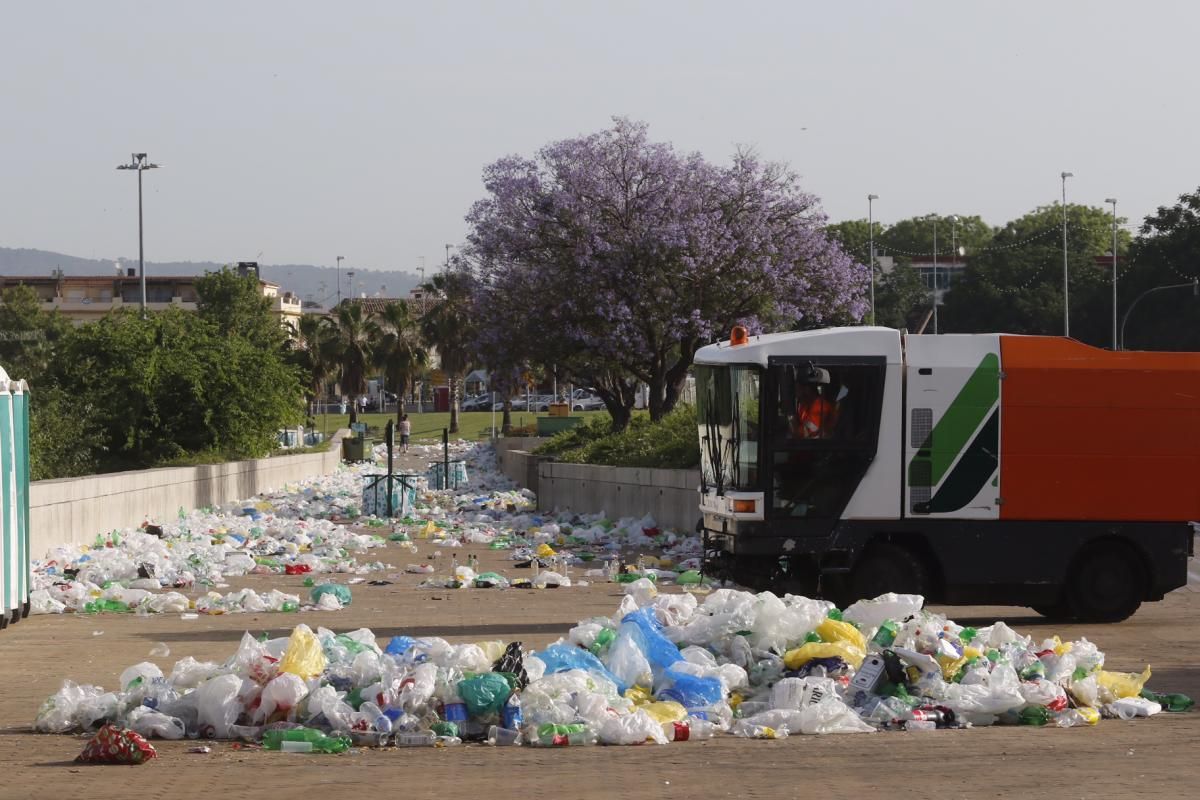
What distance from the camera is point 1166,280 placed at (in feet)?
240

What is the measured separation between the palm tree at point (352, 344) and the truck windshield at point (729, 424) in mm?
69294

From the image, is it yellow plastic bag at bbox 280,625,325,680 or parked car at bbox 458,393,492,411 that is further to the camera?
parked car at bbox 458,393,492,411

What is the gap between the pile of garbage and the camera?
1025 cm

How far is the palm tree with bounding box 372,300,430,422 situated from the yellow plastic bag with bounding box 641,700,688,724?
75019mm

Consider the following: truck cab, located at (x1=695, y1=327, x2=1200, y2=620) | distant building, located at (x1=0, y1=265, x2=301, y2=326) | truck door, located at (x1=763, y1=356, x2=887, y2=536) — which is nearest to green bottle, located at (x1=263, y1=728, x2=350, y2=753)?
truck cab, located at (x1=695, y1=327, x2=1200, y2=620)

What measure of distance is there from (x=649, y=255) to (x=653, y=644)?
93.6 ft

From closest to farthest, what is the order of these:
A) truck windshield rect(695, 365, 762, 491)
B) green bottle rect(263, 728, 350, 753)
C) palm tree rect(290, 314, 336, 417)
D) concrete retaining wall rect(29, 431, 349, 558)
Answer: green bottle rect(263, 728, 350, 753), truck windshield rect(695, 365, 762, 491), concrete retaining wall rect(29, 431, 349, 558), palm tree rect(290, 314, 336, 417)

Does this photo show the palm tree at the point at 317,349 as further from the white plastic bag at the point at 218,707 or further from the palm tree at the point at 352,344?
the white plastic bag at the point at 218,707

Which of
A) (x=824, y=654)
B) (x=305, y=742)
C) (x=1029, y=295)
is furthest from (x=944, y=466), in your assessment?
(x=1029, y=295)

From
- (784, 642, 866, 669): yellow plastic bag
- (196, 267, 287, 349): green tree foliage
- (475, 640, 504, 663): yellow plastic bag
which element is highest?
(196, 267, 287, 349): green tree foliage

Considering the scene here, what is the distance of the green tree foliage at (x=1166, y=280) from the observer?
70.4 metres

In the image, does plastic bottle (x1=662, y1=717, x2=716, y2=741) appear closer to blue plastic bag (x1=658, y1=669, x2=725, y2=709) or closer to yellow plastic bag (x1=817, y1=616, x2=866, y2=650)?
blue plastic bag (x1=658, y1=669, x2=725, y2=709)

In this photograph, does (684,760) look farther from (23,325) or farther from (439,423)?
(23,325)

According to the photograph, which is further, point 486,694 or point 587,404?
point 587,404
